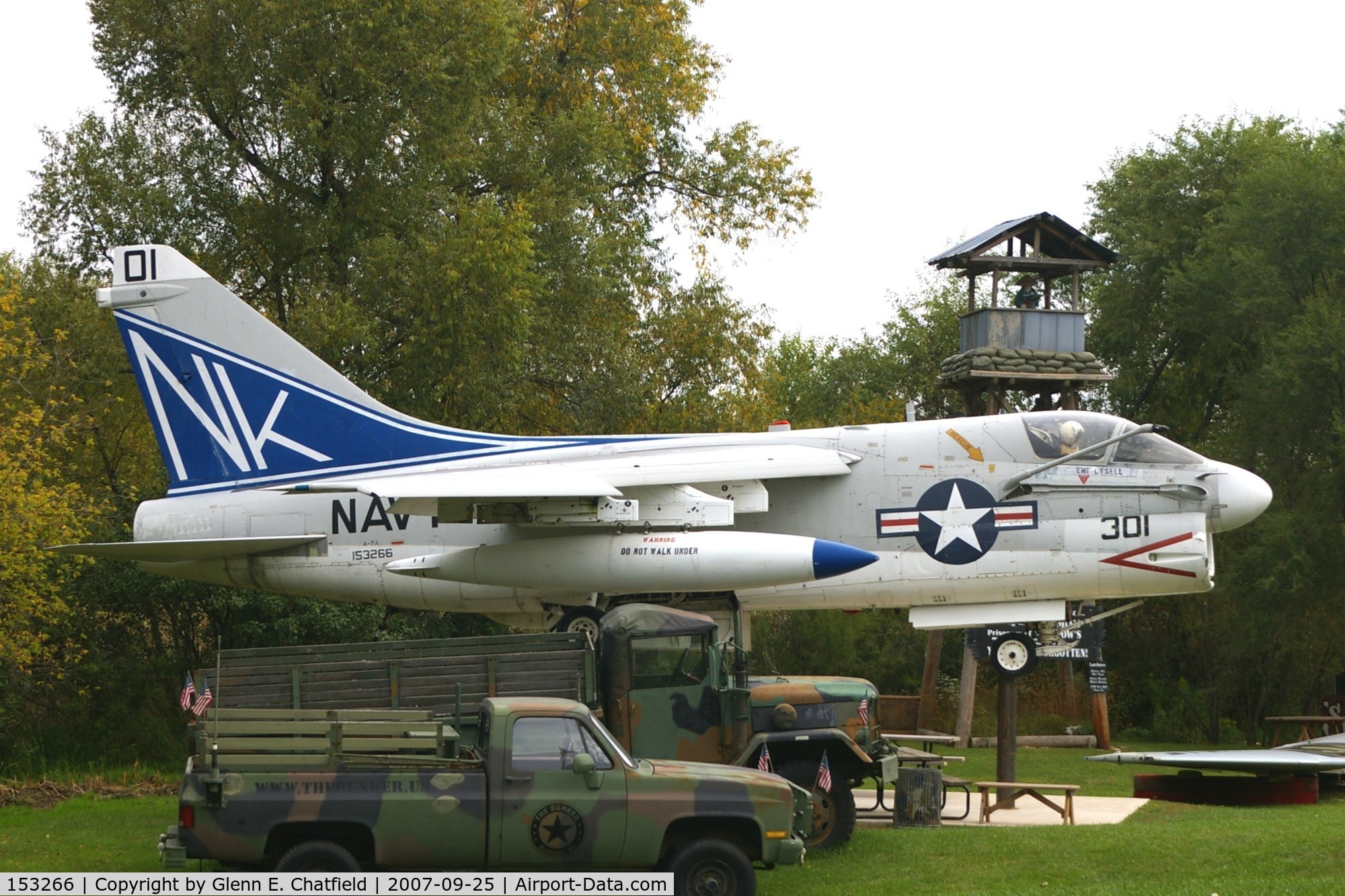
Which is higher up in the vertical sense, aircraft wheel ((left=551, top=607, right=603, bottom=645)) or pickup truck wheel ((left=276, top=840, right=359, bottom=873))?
aircraft wheel ((left=551, top=607, right=603, bottom=645))

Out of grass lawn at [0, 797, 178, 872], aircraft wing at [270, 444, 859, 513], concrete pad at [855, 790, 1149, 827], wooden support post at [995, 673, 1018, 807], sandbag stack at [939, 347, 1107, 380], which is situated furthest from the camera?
sandbag stack at [939, 347, 1107, 380]

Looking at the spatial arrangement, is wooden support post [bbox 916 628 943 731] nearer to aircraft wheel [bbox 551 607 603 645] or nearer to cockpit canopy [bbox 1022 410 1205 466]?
cockpit canopy [bbox 1022 410 1205 466]

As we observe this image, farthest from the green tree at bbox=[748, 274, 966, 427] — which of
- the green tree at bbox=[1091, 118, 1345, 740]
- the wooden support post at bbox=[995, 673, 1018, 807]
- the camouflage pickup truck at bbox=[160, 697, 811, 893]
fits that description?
the camouflage pickup truck at bbox=[160, 697, 811, 893]

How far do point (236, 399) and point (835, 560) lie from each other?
27.1 ft

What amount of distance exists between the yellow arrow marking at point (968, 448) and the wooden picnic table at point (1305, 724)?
972 cm

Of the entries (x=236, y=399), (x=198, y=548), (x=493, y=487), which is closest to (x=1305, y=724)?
(x=493, y=487)

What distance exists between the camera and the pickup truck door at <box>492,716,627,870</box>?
964 centimetres

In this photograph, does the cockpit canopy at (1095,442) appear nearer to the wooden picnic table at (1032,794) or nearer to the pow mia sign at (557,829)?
the wooden picnic table at (1032,794)

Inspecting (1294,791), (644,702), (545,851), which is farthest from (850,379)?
(545,851)

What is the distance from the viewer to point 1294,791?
1730cm

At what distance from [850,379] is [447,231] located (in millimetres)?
26629

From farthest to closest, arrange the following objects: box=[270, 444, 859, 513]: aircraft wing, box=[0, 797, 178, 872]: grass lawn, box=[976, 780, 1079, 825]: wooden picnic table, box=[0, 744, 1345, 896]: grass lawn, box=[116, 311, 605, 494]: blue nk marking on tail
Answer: box=[116, 311, 605, 494]: blue nk marking on tail < box=[976, 780, 1079, 825]: wooden picnic table < box=[270, 444, 859, 513]: aircraft wing < box=[0, 797, 178, 872]: grass lawn < box=[0, 744, 1345, 896]: grass lawn

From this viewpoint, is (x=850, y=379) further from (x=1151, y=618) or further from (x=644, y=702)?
(x=644, y=702)

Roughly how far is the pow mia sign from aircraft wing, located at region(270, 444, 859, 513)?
5764 millimetres
